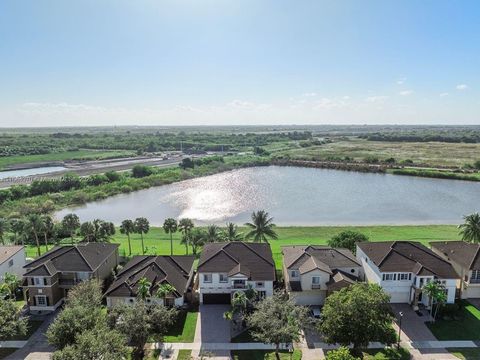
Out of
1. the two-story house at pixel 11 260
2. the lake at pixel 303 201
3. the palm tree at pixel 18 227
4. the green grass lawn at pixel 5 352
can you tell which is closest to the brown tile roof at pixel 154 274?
the green grass lawn at pixel 5 352

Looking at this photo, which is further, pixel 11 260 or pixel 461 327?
pixel 11 260

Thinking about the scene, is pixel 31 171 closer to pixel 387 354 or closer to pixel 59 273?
pixel 59 273

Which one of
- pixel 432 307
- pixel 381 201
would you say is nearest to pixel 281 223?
pixel 381 201

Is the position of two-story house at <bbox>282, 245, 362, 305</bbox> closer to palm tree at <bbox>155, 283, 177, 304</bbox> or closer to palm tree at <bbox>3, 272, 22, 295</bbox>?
palm tree at <bbox>155, 283, 177, 304</bbox>

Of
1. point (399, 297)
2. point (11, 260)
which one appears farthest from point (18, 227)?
point (399, 297)

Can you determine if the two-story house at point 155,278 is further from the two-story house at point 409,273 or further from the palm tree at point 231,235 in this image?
the two-story house at point 409,273

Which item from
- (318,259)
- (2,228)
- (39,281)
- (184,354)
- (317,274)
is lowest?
(184,354)

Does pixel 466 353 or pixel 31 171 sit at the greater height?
pixel 31 171

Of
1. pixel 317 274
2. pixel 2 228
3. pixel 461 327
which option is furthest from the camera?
pixel 2 228
